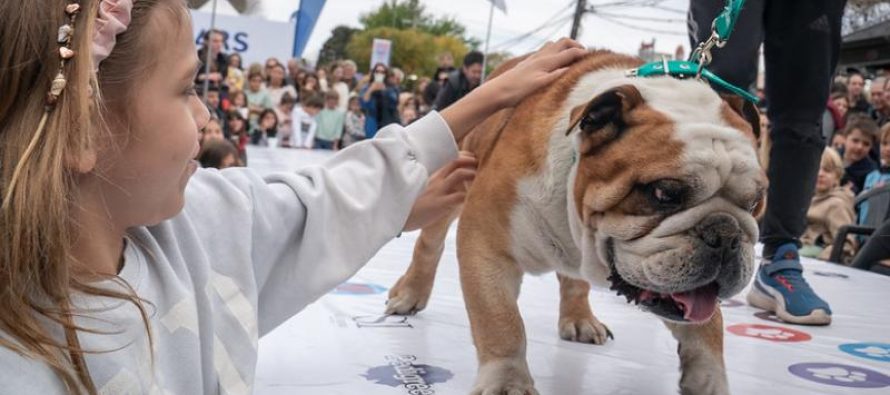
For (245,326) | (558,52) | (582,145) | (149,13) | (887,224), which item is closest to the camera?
(149,13)


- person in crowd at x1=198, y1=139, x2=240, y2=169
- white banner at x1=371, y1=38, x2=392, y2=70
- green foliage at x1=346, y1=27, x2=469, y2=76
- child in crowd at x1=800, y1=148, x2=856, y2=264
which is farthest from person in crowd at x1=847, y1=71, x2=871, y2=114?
green foliage at x1=346, y1=27, x2=469, y2=76

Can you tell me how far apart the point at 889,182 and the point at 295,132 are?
336 inches

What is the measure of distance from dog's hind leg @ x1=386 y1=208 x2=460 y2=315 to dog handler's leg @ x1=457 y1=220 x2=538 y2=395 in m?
0.44

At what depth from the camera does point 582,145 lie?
1633mm

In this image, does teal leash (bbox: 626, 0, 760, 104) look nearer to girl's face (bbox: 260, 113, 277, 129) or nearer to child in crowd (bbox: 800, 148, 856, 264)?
child in crowd (bbox: 800, 148, 856, 264)

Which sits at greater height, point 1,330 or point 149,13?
point 149,13

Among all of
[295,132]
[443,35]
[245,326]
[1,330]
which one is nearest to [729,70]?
[245,326]

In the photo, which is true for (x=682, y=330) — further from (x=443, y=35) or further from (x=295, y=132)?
(x=443, y=35)

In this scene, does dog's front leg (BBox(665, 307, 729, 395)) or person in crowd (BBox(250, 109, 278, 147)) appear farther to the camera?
person in crowd (BBox(250, 109, 278, 147))

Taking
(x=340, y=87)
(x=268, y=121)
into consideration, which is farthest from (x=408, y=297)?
(x=340, y=87)

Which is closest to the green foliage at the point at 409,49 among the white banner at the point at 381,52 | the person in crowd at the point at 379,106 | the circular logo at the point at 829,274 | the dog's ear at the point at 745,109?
the white banner at the point at 381,52

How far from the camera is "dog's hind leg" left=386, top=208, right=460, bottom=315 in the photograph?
2.21 metres

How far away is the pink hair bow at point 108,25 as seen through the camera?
2.93ft

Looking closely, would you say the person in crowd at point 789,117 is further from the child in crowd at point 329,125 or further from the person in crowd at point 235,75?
the child in crowd at point 329,125
